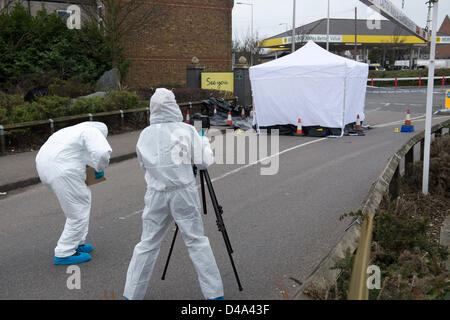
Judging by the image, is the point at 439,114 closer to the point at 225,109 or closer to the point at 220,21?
the point at 225,109

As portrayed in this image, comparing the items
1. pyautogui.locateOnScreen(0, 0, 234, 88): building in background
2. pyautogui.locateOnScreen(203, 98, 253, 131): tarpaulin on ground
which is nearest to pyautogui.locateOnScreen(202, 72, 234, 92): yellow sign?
pyautogui.locateOnScreen(203, 98, 253, 131): tarpaulin on ground

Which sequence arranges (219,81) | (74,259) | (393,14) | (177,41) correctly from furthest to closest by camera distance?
(177,41) → (219,81) → (393,14) → (74,259)

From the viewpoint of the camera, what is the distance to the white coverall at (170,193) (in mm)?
3971

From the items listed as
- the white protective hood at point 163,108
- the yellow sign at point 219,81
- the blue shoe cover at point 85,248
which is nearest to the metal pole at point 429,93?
the white protective hood at point 163,108

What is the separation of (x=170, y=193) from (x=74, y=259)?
1.90m

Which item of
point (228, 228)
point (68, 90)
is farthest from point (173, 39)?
point (228, 228)

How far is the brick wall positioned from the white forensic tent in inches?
552

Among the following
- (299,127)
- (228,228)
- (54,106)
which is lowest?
(228,228)

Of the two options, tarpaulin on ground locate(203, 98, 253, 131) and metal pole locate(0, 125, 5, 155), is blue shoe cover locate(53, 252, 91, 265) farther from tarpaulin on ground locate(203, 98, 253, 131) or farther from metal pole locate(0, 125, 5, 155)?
tarpaulin on ground locate(203, 98, 253, 131)

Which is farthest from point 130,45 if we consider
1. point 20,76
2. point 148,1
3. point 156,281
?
point 156,281

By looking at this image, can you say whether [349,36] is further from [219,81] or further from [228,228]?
[228,228]

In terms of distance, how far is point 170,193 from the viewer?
3975mm

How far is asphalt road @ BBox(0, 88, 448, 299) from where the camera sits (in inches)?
185

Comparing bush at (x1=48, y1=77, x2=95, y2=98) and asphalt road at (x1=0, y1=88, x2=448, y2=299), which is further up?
bush at (x1=48, y1=77, x2=95, y2=98)
